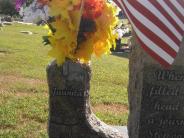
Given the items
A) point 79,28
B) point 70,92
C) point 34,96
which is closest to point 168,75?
point 79,28

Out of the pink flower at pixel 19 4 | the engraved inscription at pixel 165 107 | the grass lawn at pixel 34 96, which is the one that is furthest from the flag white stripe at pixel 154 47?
the grass lawn at pixel 34 96

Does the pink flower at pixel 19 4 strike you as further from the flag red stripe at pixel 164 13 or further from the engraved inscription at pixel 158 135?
the engraved inscription at pixel 158 135

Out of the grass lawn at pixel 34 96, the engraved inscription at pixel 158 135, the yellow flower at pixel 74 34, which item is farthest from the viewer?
the grass lawn at pixel 34 96

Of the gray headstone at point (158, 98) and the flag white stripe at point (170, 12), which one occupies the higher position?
the flag white stripe at point (170, 12)

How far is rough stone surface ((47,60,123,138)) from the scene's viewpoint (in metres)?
6.73

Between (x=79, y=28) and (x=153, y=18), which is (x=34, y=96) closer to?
(x=79, y=28)

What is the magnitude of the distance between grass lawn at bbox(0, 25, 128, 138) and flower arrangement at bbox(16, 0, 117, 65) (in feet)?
7.99

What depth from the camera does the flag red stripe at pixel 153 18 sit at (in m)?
5.01

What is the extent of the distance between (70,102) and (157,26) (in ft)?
7.23

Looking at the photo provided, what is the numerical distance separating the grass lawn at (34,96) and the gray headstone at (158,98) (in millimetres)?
2975

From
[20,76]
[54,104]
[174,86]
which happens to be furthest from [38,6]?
[20,76]

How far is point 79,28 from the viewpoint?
627cm

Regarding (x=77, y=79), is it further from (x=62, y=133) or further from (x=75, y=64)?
(x=62, y=133)

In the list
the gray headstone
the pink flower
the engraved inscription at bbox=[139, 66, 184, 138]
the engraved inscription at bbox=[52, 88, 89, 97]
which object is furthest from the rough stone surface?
the engraved inscription at bbox=[139, 66, 184, 138]
